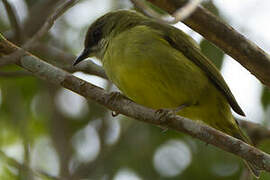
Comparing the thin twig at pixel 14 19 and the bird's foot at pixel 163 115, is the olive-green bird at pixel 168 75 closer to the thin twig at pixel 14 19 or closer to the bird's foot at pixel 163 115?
the bird's foot at pixel 163 115

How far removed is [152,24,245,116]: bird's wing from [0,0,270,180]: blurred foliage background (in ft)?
1.36

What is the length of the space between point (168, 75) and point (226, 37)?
94 centimetres

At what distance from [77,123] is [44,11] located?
55.7 inches

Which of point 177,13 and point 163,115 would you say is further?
point 163,115

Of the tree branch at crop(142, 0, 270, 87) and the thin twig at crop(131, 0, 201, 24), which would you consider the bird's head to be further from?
the thin twig at crop(131, 0, 201, 24)

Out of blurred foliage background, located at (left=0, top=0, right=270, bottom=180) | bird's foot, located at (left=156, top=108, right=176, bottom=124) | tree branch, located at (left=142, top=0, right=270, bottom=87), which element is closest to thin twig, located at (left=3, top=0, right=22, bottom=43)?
blurred foliage background, located at (left=0, top=0, right=270, bottom=180)

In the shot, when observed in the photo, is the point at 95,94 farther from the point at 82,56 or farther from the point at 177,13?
the point at 82,56

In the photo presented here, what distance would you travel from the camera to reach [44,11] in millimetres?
6309

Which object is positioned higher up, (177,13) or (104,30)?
(177,13)

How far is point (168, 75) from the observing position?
16.2ft

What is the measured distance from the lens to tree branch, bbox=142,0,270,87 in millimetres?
4062

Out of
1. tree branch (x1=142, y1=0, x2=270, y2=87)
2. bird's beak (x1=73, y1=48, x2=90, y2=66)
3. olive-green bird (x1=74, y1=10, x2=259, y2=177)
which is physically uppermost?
tree branch (x1=142, y1=0, x2=270, y2=87)

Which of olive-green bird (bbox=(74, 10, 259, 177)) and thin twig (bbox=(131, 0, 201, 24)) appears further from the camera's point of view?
olive-green bird (bbox=(74, 10, 259, 177))

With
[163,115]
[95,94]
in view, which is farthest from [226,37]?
[95,94]
